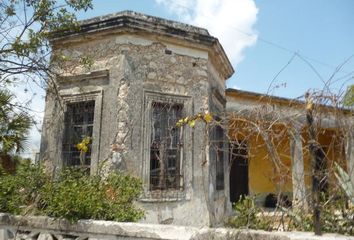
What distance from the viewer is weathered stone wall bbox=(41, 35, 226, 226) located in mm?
6078

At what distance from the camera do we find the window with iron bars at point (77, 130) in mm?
6629

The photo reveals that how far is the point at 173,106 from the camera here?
263 inches

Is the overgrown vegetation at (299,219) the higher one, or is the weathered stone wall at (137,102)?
the weathered stone wall at (137,102)

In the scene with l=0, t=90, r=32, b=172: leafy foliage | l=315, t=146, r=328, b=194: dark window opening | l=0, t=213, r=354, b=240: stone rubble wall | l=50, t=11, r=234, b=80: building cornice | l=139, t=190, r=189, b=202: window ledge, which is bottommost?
l=0, t=213, r=354, b=240: stone rubble wall

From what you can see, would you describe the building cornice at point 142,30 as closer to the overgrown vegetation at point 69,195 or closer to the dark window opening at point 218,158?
the dark window opening at point 218,158

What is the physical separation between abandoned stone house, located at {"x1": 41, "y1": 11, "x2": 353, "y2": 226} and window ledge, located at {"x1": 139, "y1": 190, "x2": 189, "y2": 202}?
0.02 m

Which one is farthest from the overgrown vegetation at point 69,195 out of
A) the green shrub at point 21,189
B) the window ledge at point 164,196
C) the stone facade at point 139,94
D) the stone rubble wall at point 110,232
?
the stone facade at point 139,94

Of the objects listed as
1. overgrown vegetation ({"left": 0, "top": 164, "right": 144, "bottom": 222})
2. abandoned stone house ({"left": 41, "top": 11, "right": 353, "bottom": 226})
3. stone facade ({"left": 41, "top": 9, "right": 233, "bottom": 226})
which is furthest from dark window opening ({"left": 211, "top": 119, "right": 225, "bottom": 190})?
overgrown vegetation ({"left": 0, "top": 164, "right": 144, "bottom": 222})

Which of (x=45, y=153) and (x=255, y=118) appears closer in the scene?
(x=255, y=118)

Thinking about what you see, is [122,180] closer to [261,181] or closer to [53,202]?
[53,202]

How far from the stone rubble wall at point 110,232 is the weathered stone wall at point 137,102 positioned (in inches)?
82.1

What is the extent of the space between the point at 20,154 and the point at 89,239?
13.5 ft

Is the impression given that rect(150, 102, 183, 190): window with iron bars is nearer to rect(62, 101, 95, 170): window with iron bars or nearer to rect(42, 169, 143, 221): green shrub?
rect(62, 101, 95, 170): window with iron bars

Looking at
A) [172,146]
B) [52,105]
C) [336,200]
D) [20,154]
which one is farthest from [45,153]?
[336,200]
